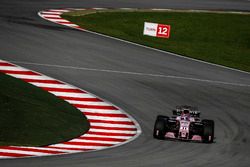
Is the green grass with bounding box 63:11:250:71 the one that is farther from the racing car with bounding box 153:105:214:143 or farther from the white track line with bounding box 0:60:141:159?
the racing car with bounding box 153:105:214:143

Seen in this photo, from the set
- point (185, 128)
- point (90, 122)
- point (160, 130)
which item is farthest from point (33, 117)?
point (185, 128)

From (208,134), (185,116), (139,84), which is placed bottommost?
(139,84)

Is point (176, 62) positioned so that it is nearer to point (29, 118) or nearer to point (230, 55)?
point (230, 55)

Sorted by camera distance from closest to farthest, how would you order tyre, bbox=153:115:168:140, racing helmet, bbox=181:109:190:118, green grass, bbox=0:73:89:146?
green grass, bbox=0:73:89:146 < tyre, bbox=153:115:168:140 < racing helmet, bbox=181:109:190:118

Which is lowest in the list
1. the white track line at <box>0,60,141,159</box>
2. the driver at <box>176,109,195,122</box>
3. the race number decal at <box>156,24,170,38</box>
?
the white track line at <box>0,60,141,159</box>

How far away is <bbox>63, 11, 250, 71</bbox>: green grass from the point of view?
1551 inches

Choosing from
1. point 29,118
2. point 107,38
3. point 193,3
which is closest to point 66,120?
point 29,118

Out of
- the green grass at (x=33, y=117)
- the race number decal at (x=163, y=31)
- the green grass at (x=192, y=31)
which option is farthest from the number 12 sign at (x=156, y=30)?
the green grass at (x=33, y=117)

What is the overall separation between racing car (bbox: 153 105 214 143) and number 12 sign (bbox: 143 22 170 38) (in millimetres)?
16651

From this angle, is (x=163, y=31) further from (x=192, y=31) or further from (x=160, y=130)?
(x=160, y=130)

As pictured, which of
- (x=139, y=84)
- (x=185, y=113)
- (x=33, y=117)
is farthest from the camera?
(x=139, y=84)

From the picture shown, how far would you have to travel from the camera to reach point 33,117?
2494 centimetres

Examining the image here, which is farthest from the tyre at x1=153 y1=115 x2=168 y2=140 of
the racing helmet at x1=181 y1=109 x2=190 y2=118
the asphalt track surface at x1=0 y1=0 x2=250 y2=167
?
the racing helmet at x1=181 y1=109 x2=190 y2=118

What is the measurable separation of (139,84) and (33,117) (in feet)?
26.8
